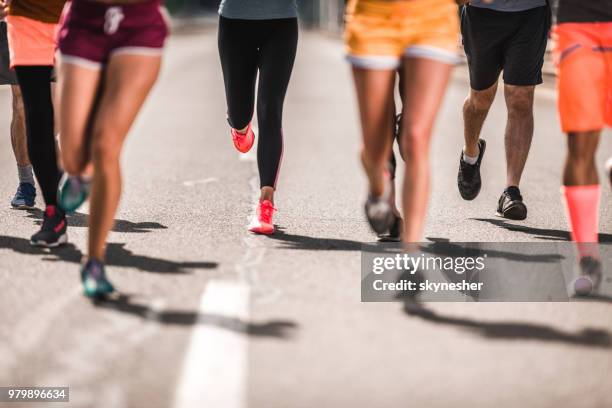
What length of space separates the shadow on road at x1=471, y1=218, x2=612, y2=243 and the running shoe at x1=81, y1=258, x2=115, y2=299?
2736mm

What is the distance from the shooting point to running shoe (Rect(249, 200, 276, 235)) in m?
5.78

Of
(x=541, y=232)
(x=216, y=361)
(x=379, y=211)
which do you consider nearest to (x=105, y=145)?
(x=216, y=361)

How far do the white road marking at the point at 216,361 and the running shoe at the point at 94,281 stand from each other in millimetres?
434

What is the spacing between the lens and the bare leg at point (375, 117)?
4250 millimetres

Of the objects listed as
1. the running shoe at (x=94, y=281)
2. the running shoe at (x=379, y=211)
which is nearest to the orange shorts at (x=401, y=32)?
the running shoe at (x=379, y=211)

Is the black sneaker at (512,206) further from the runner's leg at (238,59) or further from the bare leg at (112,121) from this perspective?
the bare leg at (112,121)

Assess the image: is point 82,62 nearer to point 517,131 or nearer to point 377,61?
point 377,61

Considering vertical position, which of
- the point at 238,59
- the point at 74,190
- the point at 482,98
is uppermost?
the point at 238,59

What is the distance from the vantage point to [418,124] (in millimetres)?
4230

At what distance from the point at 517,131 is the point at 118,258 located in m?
2.85

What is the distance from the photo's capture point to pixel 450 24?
4203 mm

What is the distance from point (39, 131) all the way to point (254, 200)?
2.03m

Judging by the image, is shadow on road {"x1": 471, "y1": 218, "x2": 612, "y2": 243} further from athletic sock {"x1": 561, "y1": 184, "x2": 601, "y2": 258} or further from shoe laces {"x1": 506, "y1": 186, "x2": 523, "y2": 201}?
athletic sock {"x1": 561, "y1": 184, "x2": 601, "y2": 258}

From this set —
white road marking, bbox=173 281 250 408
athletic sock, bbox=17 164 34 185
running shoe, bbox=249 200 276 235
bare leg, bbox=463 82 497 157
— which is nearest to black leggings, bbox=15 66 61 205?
running shoe, bbox=249 200 276 235
